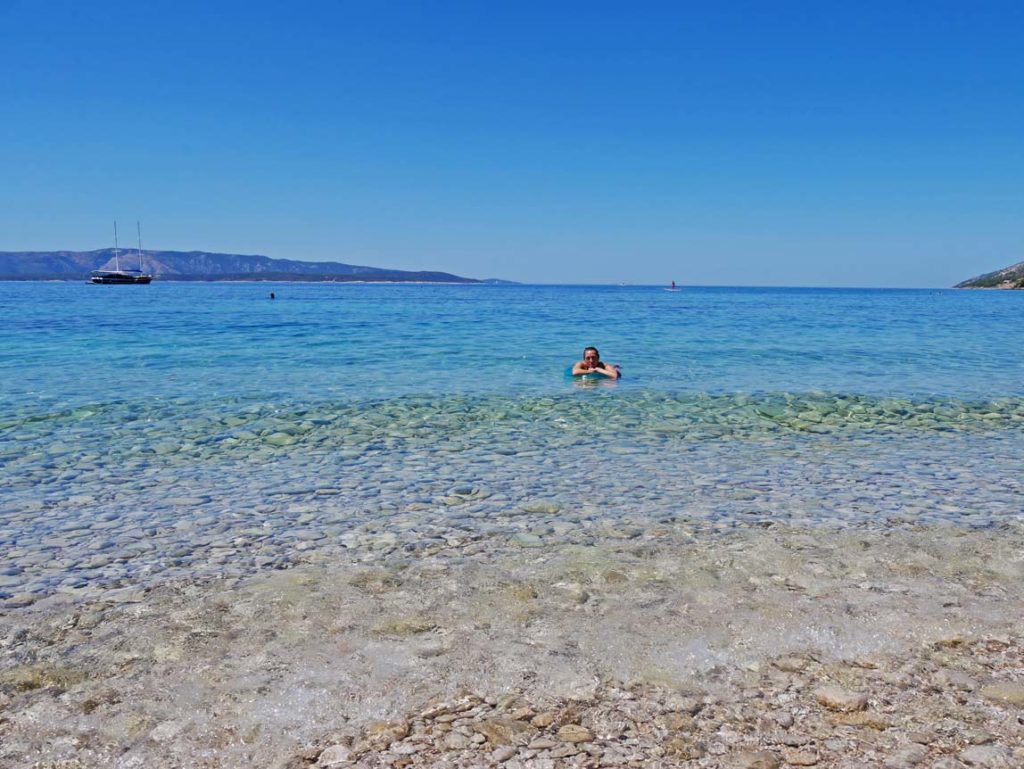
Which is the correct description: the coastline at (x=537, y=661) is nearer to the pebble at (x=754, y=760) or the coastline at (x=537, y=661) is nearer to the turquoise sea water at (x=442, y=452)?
the pebble at (x=754, y=760)

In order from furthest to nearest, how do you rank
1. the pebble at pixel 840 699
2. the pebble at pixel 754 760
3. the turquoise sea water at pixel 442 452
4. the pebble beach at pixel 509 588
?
the turquoise sea water at pixel 442 452
the pebble at pixel 840 699
the pebble beach at pixel 509 588
the pebble at pixel 754 760

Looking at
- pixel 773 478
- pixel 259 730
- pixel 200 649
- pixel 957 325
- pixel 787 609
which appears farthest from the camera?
pixel 957 325

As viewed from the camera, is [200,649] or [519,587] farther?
[519,587]

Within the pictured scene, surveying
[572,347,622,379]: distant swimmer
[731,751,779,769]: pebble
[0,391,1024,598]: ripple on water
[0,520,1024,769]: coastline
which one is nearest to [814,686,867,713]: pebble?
[0,520,1024,769]: coastline

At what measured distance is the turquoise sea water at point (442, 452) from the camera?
786 cm

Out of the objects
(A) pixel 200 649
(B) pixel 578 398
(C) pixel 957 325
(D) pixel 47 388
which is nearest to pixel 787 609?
(A) pixel 200 649

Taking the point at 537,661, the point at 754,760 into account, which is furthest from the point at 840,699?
the point at 537,661

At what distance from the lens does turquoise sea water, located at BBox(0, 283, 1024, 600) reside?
786cm

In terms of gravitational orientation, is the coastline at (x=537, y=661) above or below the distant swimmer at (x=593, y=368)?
below

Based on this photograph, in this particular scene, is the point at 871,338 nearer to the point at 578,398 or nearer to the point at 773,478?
the point at 578,398

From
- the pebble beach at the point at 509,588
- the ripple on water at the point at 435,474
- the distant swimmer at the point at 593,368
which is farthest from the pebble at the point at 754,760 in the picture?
→ the distant swimmer at the point at 593,368

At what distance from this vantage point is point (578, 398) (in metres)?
17.2

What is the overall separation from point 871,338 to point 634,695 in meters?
36.7

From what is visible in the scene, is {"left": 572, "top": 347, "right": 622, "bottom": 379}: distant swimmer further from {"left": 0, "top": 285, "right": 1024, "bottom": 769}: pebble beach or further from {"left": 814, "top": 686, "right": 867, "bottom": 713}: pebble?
{"left": 814, "top": 686, "right": 867, "bottom": 713}: pebble
